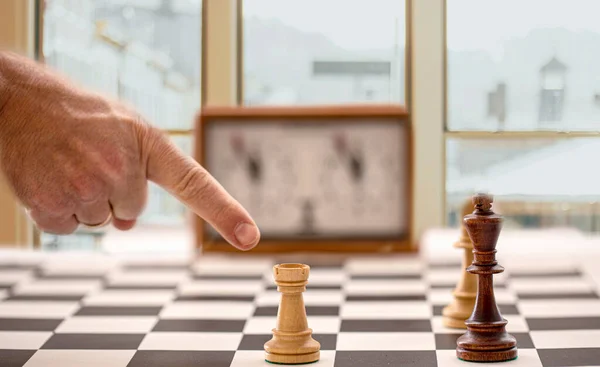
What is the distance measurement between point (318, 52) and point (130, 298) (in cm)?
251

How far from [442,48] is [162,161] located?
284cm

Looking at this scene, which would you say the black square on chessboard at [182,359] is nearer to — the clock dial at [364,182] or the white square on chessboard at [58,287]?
the white square on chessboard at [58,287]

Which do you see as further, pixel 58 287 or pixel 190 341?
pixel 58 287

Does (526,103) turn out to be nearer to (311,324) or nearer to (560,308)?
(560,308)

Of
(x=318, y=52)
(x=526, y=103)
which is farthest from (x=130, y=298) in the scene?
(x=526, y=103)

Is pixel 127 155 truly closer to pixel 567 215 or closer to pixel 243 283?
pixel 243 283

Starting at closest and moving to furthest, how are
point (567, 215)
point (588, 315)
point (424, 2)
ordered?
point (588, 315), point (424, 2), point (567, 215)

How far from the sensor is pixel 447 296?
2.12 metres

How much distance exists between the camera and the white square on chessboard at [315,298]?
81.5 inches

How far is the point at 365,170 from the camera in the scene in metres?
2.96

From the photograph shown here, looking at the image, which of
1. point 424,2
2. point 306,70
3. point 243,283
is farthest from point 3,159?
point 306,70

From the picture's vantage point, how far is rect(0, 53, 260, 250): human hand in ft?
4.24

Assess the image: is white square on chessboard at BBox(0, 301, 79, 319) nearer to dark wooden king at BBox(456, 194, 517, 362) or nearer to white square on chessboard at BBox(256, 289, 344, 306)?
white square on chessboard at BBox(256, 289, 344, 306)

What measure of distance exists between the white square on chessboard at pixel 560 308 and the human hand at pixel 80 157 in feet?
2.81
